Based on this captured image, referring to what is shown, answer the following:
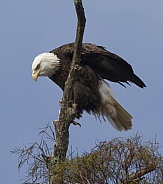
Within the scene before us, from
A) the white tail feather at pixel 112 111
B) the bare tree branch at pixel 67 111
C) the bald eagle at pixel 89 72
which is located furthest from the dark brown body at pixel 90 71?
the bare tree branch at pixel 67 111

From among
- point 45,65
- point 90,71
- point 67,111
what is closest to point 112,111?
point 90,71

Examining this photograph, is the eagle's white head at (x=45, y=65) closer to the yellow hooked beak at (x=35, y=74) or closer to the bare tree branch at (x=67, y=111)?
the yellow hooked beak at (x=35, y=74)

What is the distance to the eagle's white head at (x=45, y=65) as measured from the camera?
809cm

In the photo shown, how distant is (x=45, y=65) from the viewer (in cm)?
814

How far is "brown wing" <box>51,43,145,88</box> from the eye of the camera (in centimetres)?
797

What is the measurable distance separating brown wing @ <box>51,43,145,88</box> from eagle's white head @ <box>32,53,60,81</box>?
14 cm

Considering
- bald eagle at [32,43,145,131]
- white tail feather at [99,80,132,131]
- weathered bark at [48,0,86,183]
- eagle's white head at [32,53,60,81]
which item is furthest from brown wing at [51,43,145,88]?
weathered bark at [48,0,86,183]

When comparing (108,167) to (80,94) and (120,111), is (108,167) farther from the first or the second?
(120,111)

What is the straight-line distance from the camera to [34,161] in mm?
5367

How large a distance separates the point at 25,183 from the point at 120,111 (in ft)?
12.0

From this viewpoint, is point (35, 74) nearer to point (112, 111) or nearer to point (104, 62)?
point (104, 62)

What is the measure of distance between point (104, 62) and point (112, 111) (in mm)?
814

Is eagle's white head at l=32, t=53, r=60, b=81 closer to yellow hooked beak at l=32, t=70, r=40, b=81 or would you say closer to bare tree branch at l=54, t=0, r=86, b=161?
yellow hooked beak at l=32, t=70, r=40, b=81

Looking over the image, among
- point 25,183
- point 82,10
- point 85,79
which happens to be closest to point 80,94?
point 85,79
